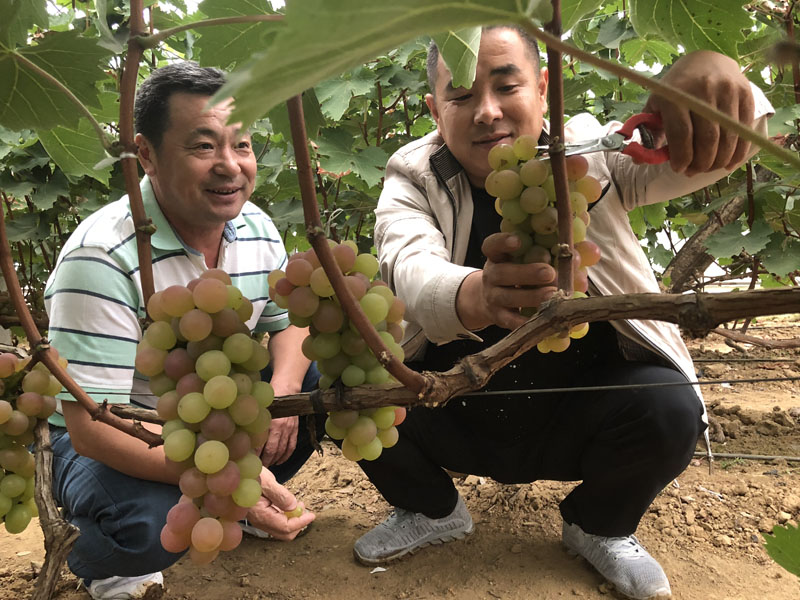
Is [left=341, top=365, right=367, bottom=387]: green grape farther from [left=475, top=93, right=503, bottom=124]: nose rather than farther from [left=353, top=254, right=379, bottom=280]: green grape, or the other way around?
[left=475, top=93, right=503, bottom=124]: nose

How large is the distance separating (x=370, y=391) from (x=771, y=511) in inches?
70.6

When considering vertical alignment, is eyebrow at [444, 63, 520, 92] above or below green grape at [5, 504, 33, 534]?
above

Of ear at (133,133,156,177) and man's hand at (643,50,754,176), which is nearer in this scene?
man's hand at (643,50,754,176)

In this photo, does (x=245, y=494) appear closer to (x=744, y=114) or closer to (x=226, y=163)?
(x=744, y=114)

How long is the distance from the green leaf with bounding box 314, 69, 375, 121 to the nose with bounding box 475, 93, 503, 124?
0.97m

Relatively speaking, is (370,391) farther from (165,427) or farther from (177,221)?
(177,221)

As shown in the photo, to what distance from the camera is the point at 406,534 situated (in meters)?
1.89

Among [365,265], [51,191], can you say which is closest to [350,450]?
[365,265]

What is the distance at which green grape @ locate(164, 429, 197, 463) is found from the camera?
76cm

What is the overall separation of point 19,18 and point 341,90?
5.58 feet

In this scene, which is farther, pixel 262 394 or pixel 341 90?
pixel 341 90

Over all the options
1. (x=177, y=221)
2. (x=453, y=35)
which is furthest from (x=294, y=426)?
(x=453, y=35)

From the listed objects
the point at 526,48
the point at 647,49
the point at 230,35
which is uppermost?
the point at 647,49

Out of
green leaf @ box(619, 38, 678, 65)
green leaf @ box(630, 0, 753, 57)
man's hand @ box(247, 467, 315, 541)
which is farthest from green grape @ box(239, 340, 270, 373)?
green leaf @ box(619, 38, 678, 65)
